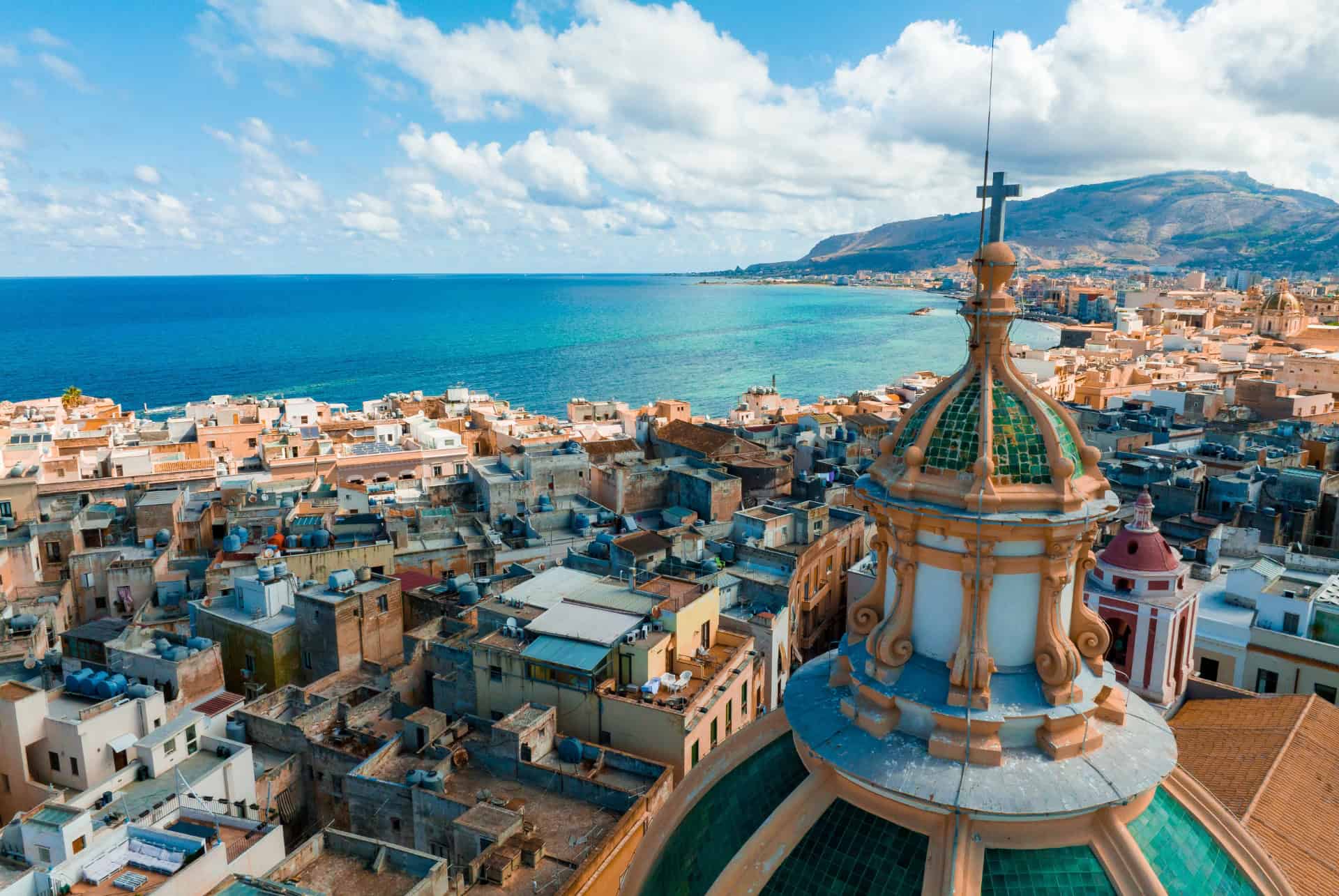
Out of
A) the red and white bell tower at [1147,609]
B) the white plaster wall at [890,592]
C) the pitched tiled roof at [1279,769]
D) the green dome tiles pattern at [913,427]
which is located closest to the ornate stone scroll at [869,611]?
the white plaster wall at [890,592]

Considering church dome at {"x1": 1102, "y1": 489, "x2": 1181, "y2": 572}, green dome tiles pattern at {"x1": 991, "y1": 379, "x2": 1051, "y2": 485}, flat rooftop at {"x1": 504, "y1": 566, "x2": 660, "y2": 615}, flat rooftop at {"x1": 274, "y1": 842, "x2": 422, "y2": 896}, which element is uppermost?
green dome tiles pattern at {"x1": 991, "y1": 379, "x2": 1051, "y2": 485}

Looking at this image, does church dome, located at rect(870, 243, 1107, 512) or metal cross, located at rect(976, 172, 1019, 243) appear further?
metal cross, located at rect(976, 172, 1019, 243)

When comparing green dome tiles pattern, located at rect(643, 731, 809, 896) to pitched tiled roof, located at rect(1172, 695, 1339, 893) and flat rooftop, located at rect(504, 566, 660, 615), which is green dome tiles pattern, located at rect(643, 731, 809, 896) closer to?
pitched tiled roof, located at rect(1172, 695, 1339, 893)

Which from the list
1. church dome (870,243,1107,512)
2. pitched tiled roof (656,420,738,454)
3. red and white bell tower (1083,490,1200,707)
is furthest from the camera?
pitched tiled roof (656,420,738,454)

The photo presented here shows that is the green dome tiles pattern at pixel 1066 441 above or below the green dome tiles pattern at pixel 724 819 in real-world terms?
above

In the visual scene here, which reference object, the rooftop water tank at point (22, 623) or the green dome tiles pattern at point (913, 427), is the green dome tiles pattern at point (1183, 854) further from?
the rooftop water tank at point (22, 623)

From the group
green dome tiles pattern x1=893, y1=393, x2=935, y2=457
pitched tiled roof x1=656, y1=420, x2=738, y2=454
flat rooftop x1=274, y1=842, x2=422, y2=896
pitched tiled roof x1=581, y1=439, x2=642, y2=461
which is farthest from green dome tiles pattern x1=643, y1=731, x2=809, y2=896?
pitched tiled roof x1=581, y1=439, x2=642, y2=461

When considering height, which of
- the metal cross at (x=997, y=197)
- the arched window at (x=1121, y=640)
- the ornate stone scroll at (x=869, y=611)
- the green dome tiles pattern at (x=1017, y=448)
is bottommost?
the arched window at (x=1121, y=640)
